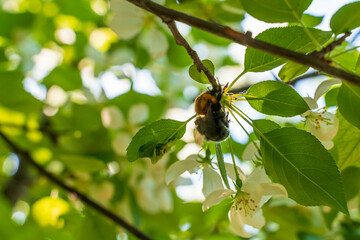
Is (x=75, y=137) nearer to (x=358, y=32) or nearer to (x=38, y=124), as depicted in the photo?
(x=38, y=124)

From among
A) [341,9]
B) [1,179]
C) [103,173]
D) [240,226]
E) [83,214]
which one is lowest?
[1,179]

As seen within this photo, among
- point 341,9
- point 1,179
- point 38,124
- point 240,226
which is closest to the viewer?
point 341,9

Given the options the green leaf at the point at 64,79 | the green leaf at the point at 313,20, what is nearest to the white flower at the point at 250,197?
the green leaf at the point at 313,20

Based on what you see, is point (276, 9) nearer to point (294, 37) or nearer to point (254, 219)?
point (294, 37)

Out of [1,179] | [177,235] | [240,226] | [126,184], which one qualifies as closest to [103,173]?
[126,184]

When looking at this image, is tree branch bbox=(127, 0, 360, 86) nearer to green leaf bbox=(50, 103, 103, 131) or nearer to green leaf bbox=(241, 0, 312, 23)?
green leaf bbox=(241, 0, 312, 23)

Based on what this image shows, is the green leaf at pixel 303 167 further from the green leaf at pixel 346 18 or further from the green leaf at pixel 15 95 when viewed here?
the green leaf at pixel 15 95

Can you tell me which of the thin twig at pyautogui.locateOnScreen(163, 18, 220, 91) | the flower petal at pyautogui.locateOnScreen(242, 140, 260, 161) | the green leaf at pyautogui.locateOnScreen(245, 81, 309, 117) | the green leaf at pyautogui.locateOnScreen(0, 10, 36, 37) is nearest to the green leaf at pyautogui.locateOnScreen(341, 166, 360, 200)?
the flower petal at pyautogui.locateOnScreen(242, 140, 260, 161)

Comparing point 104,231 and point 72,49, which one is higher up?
point 72,49

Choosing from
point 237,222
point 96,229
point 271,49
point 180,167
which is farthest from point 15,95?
point 271,49
